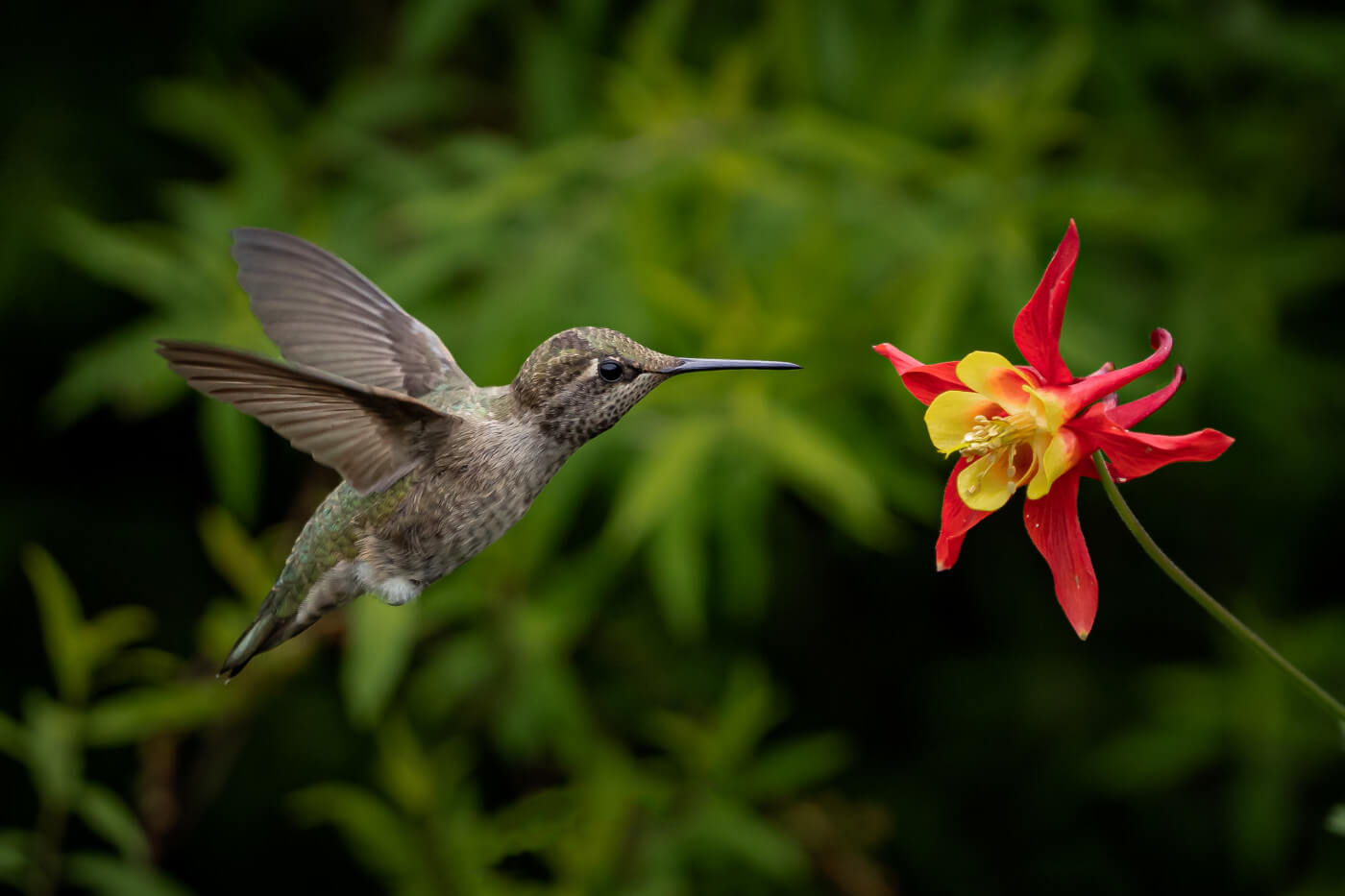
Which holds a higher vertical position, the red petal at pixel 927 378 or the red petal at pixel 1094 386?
the red petal at pixel 927 378

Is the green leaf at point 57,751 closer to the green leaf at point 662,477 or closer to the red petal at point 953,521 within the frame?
the green leaf at point 662,477

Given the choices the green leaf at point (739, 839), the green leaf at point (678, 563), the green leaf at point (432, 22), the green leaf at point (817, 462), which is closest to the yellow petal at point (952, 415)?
the green leaf at point (817, 462)

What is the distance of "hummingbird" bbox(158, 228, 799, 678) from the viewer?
1232mm

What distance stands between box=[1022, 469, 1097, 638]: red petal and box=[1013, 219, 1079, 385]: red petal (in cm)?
12

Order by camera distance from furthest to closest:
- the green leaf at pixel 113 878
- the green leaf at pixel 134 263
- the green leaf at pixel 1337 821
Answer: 1. the green leaf at pixel 134 263
2. the green leaf at pixel 113 878
3. the green leaf at pixel 1337 821

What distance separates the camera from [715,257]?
121 inches

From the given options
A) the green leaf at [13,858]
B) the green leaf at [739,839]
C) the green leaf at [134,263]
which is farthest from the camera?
the green leaf at [134,263]

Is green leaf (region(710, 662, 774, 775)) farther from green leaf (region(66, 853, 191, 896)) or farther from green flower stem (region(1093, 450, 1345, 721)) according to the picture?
green flower stem (region(1093, 450, 1345, 721))

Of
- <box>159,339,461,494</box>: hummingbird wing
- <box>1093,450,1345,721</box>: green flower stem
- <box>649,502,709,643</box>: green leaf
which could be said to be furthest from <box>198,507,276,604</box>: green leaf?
<box>1093,450,1345,721</box>: green flower stem

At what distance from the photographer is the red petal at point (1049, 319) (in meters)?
1.21

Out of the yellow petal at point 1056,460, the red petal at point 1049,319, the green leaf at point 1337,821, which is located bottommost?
the green leaf at point 1337,821

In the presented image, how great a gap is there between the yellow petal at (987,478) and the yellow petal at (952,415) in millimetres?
32

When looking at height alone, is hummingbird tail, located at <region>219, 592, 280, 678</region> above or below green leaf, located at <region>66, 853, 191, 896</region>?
above

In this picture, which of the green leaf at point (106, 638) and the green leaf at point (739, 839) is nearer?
the green leaf at point (106, 638)
